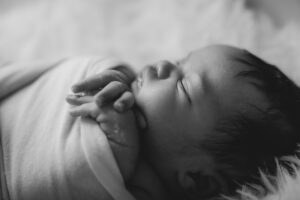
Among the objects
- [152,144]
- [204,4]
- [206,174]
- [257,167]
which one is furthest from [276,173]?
[204,4]

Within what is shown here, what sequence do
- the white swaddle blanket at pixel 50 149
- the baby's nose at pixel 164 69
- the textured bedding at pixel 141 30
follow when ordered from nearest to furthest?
the white swaddle blanket at pixel 50 149 < the baby's nose at pixel 164 69 < the textured bedding at pixel 141 30

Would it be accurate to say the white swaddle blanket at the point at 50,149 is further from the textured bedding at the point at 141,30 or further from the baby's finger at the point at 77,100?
the textured bedding at the point at 141,30

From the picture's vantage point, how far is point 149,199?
2.72 feet

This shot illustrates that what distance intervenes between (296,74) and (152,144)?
1.87ft

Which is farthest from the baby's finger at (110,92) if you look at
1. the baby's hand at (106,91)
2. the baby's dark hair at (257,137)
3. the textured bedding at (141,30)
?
the textured bedding at (141,30)

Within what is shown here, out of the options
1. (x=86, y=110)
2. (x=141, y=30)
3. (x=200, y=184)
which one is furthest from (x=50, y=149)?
(x=141, y=30)

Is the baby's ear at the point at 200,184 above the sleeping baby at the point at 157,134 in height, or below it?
below

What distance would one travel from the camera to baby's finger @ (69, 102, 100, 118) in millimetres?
790

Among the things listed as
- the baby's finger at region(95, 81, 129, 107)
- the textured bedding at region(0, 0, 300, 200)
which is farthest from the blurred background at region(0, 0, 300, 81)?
the baby's finger at region(95, 81, 129, 107)

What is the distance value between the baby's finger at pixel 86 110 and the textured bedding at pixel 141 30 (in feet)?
1.55

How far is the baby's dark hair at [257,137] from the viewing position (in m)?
0.79

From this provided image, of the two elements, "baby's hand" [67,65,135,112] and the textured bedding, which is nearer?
"baby's hand" [67,65,135,112]

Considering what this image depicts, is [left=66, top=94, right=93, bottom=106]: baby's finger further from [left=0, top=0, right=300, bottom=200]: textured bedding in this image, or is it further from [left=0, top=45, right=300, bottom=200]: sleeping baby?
[left=0, top=0, right=300, bottom=200]: textured bedding

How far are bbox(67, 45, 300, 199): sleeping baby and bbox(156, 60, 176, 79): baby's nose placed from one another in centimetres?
3
